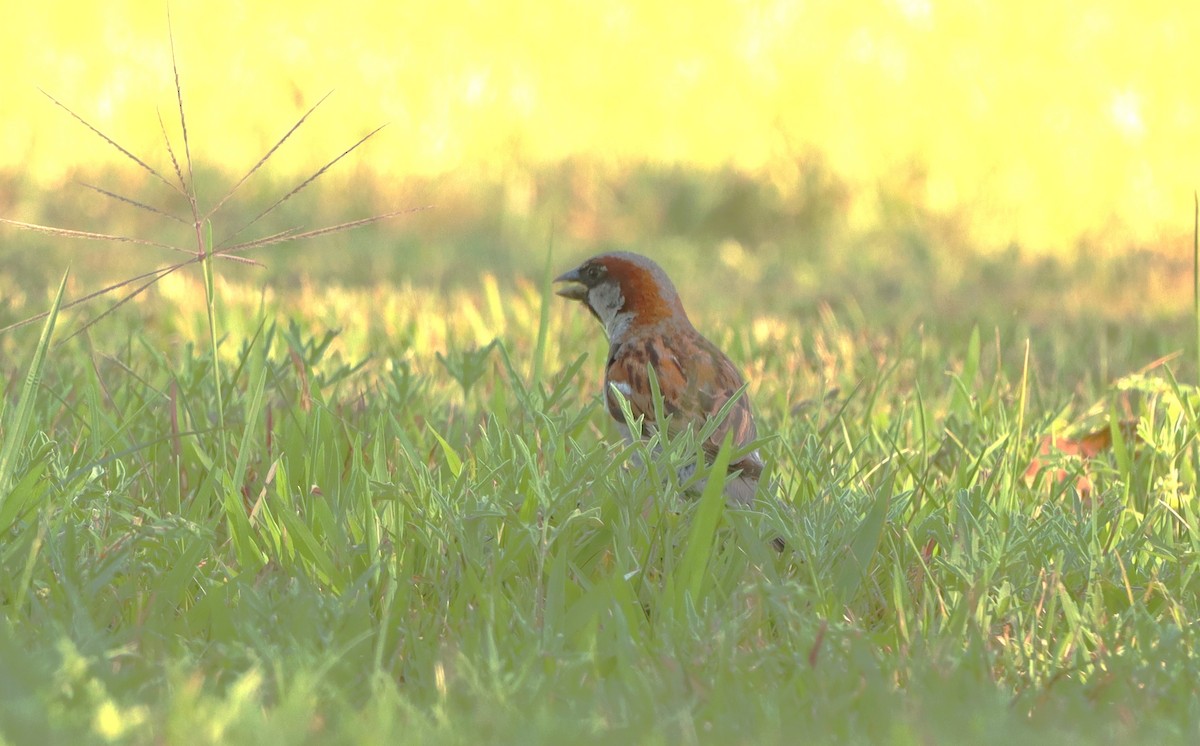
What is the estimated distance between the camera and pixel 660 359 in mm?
3811

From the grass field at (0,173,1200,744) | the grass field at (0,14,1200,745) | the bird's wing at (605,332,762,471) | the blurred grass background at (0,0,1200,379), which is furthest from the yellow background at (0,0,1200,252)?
the bird's wing at (605,332,762,471)

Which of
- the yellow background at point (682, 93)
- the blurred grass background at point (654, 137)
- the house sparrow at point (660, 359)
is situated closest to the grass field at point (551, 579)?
the house sparrow at point (660, 359)

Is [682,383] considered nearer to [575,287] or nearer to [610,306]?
[610,306]

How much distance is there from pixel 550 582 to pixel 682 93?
303 inches

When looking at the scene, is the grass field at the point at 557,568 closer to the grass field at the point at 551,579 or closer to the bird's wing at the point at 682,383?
the grass field at the point at 551,579

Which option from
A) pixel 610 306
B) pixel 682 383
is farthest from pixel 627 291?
pixel 682 383

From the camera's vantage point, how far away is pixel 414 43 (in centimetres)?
1031

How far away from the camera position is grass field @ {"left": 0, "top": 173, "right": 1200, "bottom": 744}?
2.10 m

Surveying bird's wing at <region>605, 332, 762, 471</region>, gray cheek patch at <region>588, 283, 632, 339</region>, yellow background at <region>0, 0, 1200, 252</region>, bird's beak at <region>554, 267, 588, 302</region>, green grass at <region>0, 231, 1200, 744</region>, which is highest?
yellow background at <region>0, 0, 1200, 252</region>

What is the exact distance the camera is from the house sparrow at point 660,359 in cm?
351

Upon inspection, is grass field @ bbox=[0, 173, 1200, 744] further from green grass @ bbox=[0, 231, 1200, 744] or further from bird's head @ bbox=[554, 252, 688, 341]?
bird's head @ bbox=[554, 252, 688, 341]

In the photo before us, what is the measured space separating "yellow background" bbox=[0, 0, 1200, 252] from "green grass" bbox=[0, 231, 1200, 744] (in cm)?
536

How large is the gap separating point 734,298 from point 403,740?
5523 mm

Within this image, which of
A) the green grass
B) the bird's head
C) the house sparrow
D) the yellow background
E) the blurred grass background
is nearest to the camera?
the green grass
